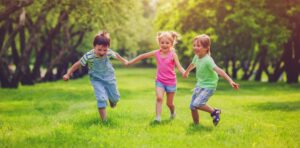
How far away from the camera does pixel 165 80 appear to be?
11609mm

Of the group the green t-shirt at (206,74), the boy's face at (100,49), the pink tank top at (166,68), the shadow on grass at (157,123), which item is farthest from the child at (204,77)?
the boy's face at (100,49)

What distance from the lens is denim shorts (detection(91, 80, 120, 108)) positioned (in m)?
10.9

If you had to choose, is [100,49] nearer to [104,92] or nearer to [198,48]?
[104,92]

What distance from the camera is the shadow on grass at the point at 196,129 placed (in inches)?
384

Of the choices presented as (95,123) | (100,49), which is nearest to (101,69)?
(100,49)

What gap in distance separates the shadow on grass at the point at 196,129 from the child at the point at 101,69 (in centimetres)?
197

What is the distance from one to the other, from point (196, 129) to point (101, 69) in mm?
2615

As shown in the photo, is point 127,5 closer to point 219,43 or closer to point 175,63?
point 219,43

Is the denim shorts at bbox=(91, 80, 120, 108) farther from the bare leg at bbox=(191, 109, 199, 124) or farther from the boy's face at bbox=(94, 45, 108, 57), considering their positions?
the bare leg at bbox=(191, 109, 199, 124)

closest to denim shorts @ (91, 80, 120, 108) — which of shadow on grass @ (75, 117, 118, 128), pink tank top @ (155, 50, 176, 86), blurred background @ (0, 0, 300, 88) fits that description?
shadow on grass @ (75, 117, 118, 128)

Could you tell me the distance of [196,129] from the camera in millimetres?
10203

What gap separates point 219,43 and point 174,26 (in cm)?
417

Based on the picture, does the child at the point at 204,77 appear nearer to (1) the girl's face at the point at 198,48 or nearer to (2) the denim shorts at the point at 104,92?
(1) the girl's face at the point at 198,48

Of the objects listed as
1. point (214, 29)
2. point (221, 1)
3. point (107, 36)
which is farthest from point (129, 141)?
point (214, 29)
